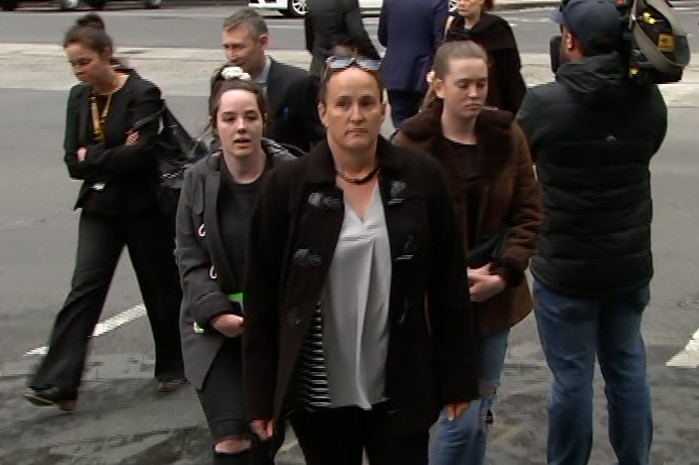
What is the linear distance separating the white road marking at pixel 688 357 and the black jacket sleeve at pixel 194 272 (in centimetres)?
298

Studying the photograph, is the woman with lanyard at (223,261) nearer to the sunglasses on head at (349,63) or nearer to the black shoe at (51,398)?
the sunglasses on head at (349,63)

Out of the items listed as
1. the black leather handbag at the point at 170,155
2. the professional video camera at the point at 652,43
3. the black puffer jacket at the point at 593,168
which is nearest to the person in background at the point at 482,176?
the black puffer jacket at the point at 593,168

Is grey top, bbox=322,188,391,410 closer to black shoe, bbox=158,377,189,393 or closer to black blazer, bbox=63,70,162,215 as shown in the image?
black blazer, bbox=63,70,162,215

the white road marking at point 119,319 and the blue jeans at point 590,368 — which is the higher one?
the blue jeans at point 590,368

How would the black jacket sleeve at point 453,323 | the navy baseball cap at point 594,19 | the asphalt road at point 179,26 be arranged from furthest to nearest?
the asphalt road at point 179,26
the navy baseball cap at point 594,19
the black jacket sleeve at point 453,323

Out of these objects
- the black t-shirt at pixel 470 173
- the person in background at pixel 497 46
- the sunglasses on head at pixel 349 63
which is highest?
the sunglasses on head at pixel 349 63

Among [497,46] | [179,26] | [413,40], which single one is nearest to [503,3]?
[179,26]

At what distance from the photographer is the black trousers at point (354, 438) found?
3215 mm

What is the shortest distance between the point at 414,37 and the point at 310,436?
6182 mm

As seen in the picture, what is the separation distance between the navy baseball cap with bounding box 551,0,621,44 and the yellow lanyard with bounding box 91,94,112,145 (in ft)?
7.56

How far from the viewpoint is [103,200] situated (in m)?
5.27

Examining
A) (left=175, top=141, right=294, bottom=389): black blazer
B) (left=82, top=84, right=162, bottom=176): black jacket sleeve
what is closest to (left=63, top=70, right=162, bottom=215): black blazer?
(left=82, top=84, right=162, bottom=176): black jacket sleeve

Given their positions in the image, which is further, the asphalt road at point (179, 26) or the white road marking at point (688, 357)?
the asphalt road at point (179, 26)

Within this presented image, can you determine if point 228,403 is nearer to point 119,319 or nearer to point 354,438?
point 354,438
